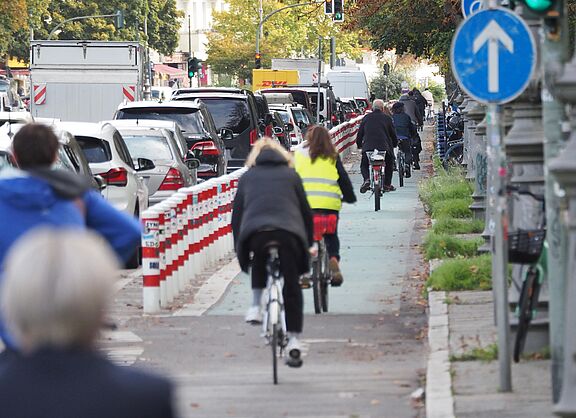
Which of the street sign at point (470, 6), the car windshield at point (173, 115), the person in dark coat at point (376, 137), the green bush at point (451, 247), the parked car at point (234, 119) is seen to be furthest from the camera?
the parked car at point (234, 119)

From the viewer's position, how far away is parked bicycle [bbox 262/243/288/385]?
9.81 meters

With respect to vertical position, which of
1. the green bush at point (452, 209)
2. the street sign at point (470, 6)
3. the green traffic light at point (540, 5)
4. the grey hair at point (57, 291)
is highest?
the street sign at point (470, 6)

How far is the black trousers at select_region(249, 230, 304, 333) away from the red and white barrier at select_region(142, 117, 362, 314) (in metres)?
3.59

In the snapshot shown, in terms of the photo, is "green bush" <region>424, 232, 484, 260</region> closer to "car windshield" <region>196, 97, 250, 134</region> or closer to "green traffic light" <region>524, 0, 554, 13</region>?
"green traffic light" <region>524, 0, 554, 13</region>

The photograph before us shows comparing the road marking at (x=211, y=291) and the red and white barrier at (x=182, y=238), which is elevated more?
the red and white barrier at (x=182, y=238)

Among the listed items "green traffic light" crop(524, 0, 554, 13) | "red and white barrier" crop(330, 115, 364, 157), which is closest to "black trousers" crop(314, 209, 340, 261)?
"green traffic light" crop(524, 0, 554, 13)

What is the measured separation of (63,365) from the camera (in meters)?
3.26

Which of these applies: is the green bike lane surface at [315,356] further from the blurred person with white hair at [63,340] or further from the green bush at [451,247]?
the blurred person with white hair at [63,340]

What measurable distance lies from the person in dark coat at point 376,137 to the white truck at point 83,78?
10455 millimetres

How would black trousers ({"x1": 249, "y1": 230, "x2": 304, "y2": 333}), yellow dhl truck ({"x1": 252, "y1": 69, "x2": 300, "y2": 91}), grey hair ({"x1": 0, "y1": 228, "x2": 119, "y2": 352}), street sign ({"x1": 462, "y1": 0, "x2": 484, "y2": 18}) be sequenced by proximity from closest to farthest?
1. grey hair ({"x1": 0, "y1": 228, "x2": 119, "y2": 352})
2. black trousers ({"x1": 249, "y1": 230, "x2": 304, "y2": 333})
3. street sign ({"x1": 462, "y1": 0, "x2": 484, "y2": 18})
4. yellow dhl truck ({"x1": 252, "y1": 69, "x2": 300, "y2": 91})

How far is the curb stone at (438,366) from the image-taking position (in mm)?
8461

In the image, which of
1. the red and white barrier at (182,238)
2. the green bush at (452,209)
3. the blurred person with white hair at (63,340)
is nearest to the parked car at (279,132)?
the green bush at (452,209)

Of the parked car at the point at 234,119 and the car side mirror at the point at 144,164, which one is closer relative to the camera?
the car side mirror at the point at 144,164

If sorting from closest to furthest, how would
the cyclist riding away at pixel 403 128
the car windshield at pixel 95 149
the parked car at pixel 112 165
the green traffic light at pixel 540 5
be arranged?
the green traffic light at pixel 540 5 → the parked car at pixel 112 165 → the car windshield at pixel 95 149 → the cyclist riding away at pixel 403 128
